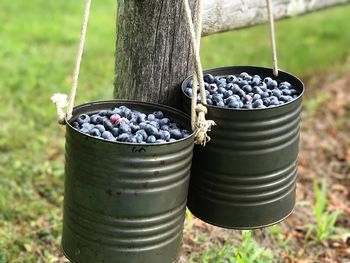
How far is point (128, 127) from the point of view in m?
2.15

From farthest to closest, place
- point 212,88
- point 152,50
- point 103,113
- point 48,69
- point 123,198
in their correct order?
1. point 48,69
2. point 152,50
3. point 212,88
4. point 103,113
5. point 123,198

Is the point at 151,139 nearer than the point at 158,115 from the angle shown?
Yes

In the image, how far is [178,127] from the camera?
2.28 m

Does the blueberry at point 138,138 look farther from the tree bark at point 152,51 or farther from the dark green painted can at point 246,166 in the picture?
the tree bark at point 152,51

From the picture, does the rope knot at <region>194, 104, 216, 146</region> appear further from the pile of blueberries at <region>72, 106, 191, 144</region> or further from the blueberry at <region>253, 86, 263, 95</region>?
the blueberry at <region>253, 86, 263, 95</region>

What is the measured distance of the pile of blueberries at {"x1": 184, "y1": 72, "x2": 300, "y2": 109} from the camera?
2355 mm

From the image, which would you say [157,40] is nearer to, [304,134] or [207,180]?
[207,180]

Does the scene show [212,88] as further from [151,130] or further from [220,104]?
[151,130]

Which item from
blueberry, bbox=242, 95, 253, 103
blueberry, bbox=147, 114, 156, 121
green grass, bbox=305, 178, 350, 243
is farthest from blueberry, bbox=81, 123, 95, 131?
green grass, bbox=305, 178, 350, 243

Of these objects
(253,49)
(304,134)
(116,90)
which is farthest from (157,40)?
(253,49)

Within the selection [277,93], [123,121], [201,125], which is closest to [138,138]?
[123,121]

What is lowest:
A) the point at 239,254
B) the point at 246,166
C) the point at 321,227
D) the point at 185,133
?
the point at 321,227

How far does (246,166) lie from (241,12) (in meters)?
1.35

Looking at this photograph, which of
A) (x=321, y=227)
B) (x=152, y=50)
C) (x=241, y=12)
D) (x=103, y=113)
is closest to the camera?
(x=103, y=113)
